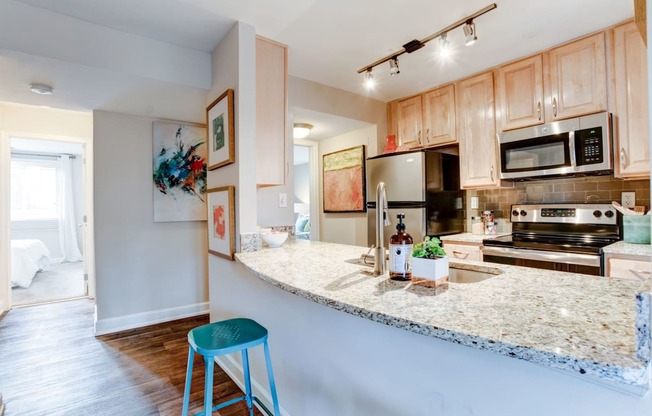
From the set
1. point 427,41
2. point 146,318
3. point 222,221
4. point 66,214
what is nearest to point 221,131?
point 222,221

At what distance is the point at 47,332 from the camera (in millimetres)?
2971

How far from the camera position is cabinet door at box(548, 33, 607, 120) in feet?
7.18

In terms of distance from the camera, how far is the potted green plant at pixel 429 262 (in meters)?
1.08

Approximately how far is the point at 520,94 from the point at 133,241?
374cm

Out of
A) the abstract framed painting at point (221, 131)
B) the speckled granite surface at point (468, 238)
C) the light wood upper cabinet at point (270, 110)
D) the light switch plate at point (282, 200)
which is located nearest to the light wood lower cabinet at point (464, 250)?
the speckled granite surface at point (468, 238)

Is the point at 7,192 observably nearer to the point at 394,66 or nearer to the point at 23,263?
the point at 23,263

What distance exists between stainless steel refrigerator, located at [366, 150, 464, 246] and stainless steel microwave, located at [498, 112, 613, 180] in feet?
1.65

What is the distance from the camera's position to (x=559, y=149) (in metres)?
2.37

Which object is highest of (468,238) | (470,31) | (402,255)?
(470,31)

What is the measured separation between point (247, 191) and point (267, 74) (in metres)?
0.89

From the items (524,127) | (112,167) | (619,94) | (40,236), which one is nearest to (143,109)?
(112,167)

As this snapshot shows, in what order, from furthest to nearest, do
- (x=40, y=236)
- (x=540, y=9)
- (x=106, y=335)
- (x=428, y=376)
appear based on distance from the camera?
(x=40, y=236), (x=106, y=335), (x=540, y=9), (x=428, y=376)

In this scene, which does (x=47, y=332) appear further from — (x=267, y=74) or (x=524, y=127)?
(x=524, y=127)

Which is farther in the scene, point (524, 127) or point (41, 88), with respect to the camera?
point (524, 127)
